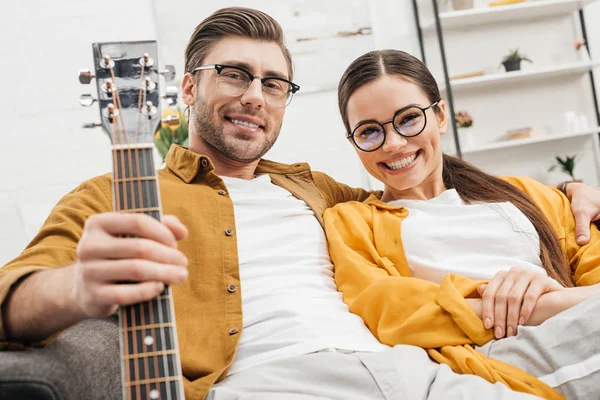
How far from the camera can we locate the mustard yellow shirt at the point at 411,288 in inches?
45.6

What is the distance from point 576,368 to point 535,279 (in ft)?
0.77

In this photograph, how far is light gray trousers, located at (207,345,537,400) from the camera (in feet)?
3.38

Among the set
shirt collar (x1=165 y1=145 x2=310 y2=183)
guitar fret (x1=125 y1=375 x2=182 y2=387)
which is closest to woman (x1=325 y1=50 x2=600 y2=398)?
shirt collar (x1=165 y1=145 x2=310 y2=183)

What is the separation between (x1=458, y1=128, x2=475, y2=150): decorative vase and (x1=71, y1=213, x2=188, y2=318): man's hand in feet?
9.75

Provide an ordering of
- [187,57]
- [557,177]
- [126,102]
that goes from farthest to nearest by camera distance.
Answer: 1. [557,177]
2. [187,57]
3. [126,102]

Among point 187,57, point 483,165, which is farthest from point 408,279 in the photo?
point 483,165

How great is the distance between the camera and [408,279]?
1286 millimetres

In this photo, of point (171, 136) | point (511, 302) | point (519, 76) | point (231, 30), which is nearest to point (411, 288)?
point (511, 302)

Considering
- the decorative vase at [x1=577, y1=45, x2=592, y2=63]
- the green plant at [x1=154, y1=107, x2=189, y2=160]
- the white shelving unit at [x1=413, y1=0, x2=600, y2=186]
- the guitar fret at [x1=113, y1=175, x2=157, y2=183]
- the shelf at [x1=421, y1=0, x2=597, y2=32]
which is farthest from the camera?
the white shelving unit at [x1=413, y1=0, x2=600, y2=186]

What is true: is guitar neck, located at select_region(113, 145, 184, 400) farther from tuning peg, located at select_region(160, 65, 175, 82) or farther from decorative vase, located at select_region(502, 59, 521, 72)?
decorative vase, located at select_region(502, 59, 521, 72)

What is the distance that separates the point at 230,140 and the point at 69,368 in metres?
0.89

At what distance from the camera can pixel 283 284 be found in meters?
1.30

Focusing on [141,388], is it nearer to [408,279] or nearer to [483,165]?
[408,279]

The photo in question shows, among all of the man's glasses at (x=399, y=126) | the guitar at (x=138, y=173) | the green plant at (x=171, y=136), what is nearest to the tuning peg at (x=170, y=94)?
the guitar at (x=138, y=173)
